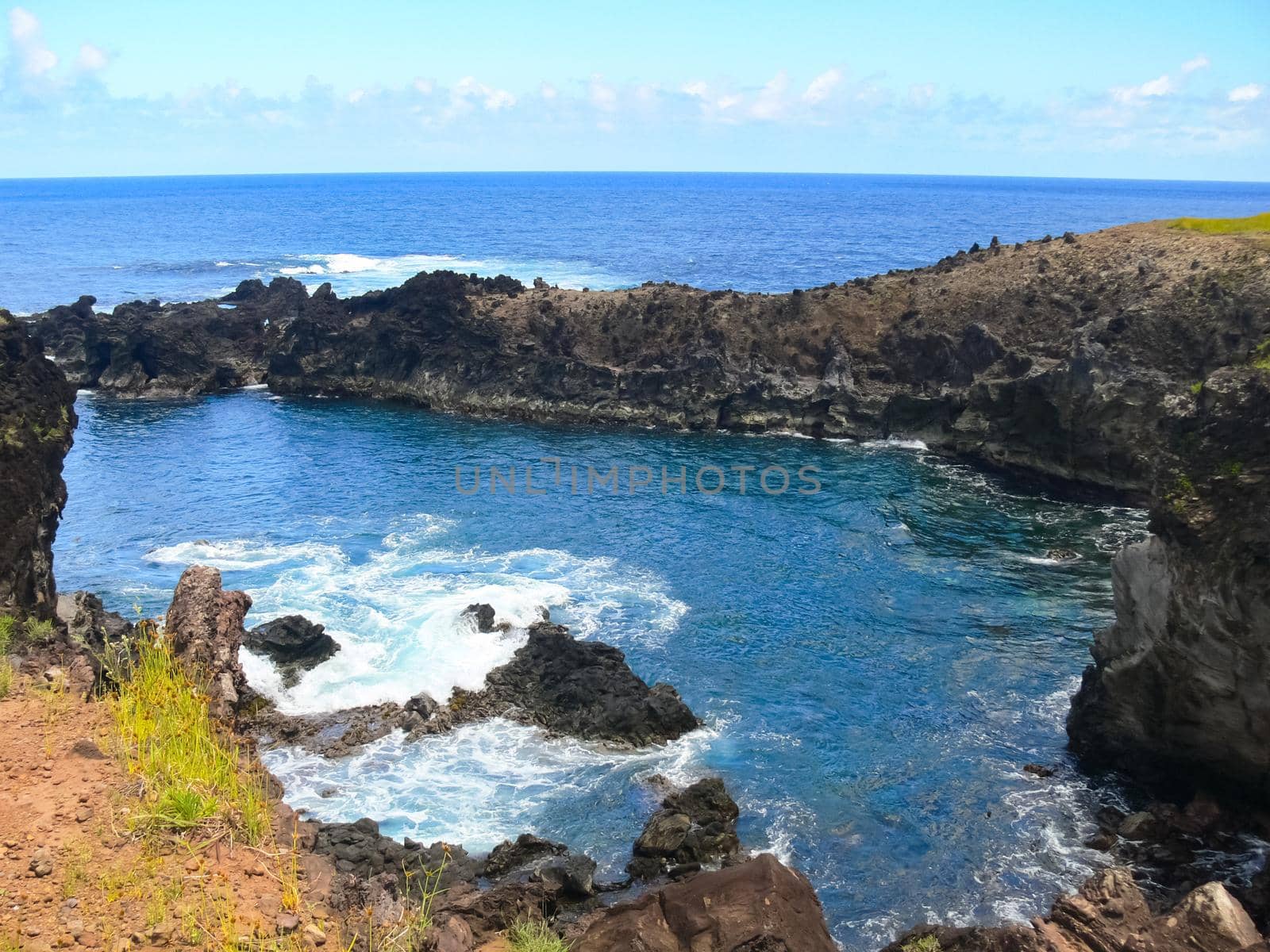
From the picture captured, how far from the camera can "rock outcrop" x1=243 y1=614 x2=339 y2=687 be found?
3027cm

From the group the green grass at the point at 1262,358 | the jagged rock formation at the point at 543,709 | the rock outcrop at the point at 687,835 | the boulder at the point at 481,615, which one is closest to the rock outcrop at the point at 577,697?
the jagged rock formation at the point at 543,709

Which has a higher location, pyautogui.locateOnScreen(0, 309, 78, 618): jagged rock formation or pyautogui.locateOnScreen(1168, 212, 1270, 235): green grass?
pyautogui.locateOnScreen(1168, 212, 1270, 235): green grass

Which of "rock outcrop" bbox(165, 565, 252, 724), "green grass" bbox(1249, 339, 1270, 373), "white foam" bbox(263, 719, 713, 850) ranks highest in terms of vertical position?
"green grass" bbox(1249, 339, 1270, 373)

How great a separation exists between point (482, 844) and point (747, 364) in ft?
147

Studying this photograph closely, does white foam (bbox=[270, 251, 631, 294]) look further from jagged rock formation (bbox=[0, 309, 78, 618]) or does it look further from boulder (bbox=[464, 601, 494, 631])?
jagged rock formation (bbox=[0, 309, 78, 618])

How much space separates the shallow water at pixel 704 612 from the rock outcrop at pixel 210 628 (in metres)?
3.79

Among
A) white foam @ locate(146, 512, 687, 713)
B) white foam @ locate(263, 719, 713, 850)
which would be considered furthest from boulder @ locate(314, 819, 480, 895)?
white foam @ locate(146, 512, 687, 713)

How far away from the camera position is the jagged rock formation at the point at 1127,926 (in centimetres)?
1554

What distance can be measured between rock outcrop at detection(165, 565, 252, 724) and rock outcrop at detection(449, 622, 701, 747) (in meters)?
7.15

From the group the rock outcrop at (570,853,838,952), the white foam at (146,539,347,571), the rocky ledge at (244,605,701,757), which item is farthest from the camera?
the white foam at (146,539,347,571)

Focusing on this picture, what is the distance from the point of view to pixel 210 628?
23.3 meters

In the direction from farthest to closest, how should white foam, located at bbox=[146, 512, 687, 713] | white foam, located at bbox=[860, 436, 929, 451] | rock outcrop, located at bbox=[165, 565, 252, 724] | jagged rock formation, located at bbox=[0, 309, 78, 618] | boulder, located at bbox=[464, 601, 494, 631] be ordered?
white foam, located at bbox=[860, 436, 929, 451]
boulder, located at bbox=[464, 601, 494, 631]
white foam, located at bbox=[146, 512, 687, 713]
jagged rock formation, located at bbox=[0, 309, 78, 618]
rock outcrop, located at bbox=[165, 565, 252, 724]

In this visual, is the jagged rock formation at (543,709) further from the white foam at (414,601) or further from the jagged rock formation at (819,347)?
the jagged rock formation at (819,347)

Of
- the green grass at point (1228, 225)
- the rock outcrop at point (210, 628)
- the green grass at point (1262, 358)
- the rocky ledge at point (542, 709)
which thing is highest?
the green grass at point (1228, 225)
